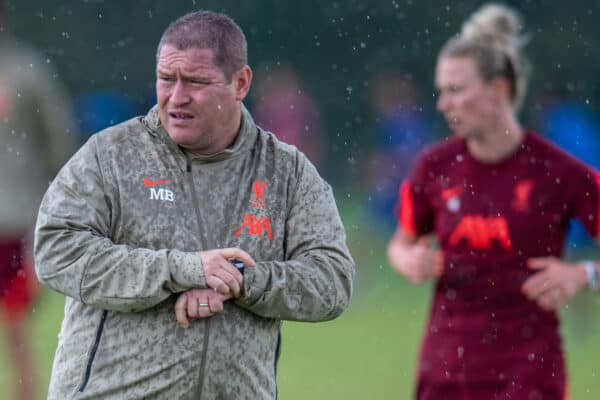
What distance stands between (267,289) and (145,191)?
474mm

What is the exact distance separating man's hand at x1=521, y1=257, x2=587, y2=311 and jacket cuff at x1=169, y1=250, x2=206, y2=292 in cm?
196

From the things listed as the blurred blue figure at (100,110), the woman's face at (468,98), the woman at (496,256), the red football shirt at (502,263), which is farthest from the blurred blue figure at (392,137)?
the red football shirt at (502,263)

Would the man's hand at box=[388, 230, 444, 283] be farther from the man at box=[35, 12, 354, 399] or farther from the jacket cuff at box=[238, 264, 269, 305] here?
the jacket cuff at box=[238, 264, 269, 305]

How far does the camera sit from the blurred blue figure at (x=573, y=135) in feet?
47.0

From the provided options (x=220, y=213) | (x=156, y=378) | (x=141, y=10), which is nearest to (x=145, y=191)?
(x=220, y=213)

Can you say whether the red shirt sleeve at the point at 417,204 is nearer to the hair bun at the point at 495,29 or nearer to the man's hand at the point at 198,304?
the hair bun at the point at 495,29

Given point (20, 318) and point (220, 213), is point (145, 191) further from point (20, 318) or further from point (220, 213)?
point (20, 318)

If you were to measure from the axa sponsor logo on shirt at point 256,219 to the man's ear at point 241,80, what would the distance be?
0.32m

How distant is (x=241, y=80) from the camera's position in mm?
4289

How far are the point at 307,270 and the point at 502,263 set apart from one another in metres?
1.67

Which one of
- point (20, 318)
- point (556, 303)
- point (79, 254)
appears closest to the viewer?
point (79, 254)

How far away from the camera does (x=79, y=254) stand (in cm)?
393

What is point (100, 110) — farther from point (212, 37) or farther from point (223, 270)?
point (223, 270)

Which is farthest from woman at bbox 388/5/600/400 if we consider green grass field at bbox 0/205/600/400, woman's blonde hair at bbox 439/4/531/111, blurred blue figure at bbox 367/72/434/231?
blurred blue figure at bbox 367/72/434/231
